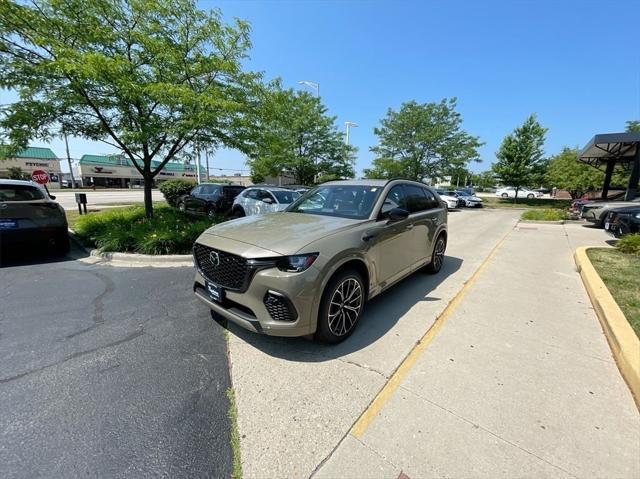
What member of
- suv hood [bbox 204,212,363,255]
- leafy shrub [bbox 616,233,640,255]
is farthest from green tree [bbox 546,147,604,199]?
suv hood [bbox 204,212,363,255]

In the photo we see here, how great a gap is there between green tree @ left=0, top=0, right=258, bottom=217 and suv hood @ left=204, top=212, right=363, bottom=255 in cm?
390

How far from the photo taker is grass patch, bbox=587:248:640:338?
11.7ft

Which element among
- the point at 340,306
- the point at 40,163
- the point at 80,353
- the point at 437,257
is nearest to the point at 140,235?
the point at 80,353

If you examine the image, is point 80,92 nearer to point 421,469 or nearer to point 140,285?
point 140,285

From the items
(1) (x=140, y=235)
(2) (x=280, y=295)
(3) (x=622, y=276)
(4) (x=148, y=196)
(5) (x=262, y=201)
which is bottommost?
(3) (x=622, y=276)

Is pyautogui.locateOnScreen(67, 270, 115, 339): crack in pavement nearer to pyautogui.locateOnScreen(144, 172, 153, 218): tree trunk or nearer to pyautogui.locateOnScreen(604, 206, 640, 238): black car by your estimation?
pyautogui.locateOnScreen(144, 172, 153, 218): tree trunk

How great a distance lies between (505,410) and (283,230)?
7.96ft

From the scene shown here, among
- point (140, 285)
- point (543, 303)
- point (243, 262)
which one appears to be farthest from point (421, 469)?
point (140, 285)

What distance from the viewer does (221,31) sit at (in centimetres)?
707

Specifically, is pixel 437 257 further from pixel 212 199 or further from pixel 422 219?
pixel 212 199

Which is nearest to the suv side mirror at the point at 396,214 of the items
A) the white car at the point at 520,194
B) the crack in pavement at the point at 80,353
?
the crack in pavement at the point at 80,353

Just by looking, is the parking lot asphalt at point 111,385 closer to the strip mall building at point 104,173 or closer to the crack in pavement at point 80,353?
the crack in pavement at point 80,353

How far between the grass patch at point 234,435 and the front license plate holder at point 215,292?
83cm

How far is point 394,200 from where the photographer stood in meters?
4.07
